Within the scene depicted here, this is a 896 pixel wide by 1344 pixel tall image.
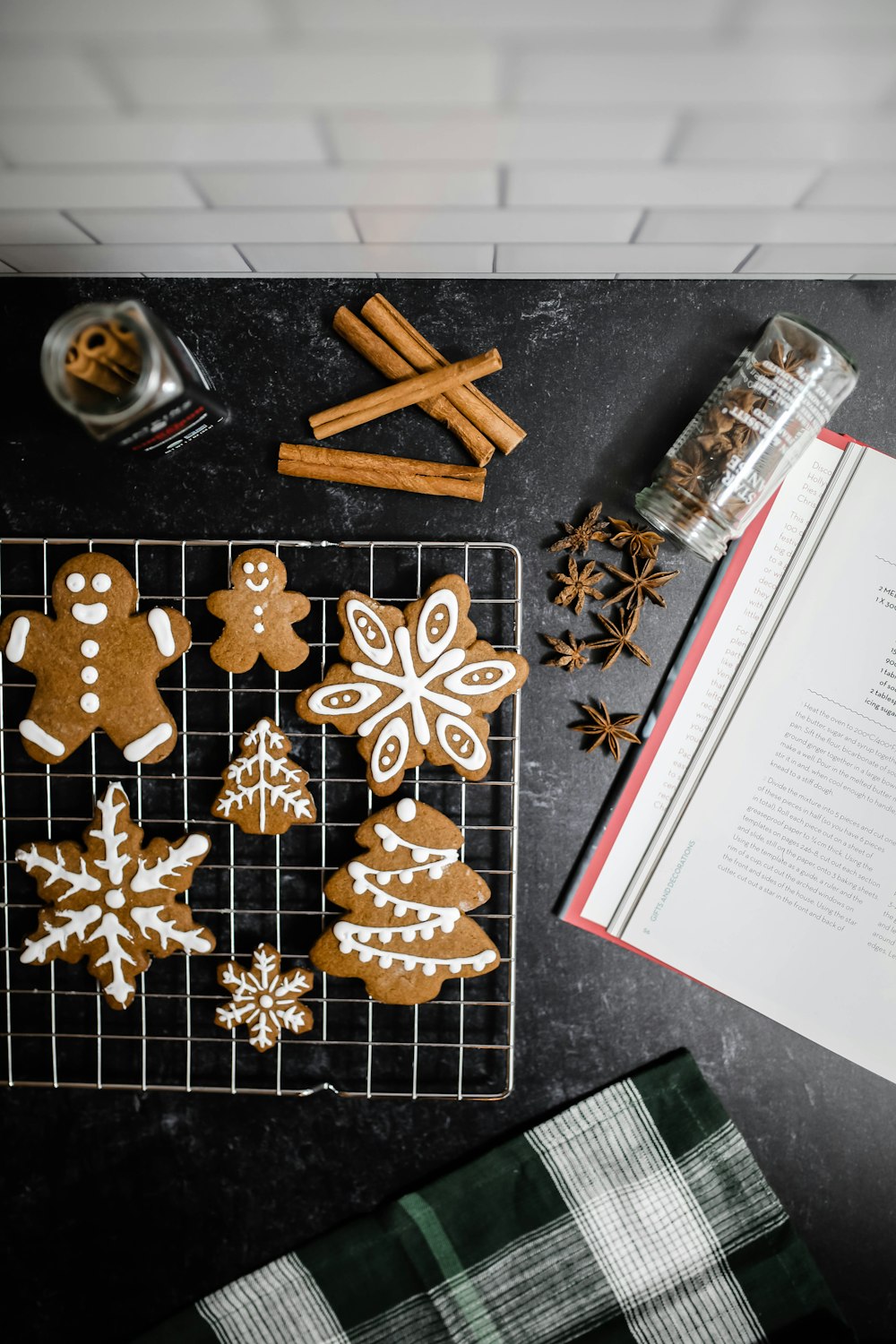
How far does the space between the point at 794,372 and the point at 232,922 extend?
0.93m

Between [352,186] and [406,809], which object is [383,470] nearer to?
[352,186]

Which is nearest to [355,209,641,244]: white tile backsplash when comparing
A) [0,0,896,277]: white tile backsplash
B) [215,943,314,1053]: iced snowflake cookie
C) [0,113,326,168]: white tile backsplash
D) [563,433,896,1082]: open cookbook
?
[0,0,896,277]: white tile backsplash

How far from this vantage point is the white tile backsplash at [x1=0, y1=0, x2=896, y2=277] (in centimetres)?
58

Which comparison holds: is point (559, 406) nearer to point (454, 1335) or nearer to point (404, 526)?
point (404, 526)

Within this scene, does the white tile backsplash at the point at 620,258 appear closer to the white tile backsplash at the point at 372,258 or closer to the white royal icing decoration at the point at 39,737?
the white tile backsplash at the point at 372,258

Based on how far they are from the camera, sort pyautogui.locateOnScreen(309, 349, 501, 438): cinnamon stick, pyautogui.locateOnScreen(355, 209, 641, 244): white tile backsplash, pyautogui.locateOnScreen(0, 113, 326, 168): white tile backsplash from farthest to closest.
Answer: pyautogui.locateOnScreen(309, 349, 501, 438): cinnamon stick → pyautogui.locateOnScreen(355, 209, 641, 244): white tile backsplash → pyautogui.locateOnScreen(0, 113, 326, 168): white tile backsplash

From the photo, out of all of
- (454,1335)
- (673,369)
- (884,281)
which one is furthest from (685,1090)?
(884,281)

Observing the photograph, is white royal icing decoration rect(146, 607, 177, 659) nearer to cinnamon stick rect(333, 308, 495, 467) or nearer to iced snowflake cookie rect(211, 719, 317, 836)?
iced snowflake cookie rect(211, 719, 317, 836)

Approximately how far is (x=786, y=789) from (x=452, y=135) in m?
0.79

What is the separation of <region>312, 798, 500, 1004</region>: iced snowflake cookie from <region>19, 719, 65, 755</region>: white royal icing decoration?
36 centimetres

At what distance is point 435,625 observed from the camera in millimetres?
946

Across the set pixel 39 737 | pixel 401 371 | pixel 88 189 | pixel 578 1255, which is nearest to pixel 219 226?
pixel 88 189

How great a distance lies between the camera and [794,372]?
89 centimetres

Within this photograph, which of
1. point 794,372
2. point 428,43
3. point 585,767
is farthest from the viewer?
point 585,767
